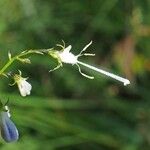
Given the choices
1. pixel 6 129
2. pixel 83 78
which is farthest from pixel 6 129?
pixel 83 78

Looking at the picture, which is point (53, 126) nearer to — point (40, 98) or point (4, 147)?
point (40, 98)


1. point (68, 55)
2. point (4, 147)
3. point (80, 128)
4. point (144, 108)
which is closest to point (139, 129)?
point (144, 108)

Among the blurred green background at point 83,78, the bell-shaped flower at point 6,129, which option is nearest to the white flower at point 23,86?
the bell-shaped flower at point 6,129

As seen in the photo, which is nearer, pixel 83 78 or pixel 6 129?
pixel 6 129

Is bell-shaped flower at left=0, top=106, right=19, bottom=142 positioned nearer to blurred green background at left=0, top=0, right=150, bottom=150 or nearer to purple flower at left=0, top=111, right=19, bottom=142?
purple flower at left=0, top=111, right=19, bottom=142

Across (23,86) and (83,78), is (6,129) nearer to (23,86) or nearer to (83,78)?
(23,86)

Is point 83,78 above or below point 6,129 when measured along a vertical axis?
above

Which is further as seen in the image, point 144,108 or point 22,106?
point 144,108

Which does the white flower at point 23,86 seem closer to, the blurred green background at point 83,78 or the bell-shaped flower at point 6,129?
the bell-shaped flower at point 6,129

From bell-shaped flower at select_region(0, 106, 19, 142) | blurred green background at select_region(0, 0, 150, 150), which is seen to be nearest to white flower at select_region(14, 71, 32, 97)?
bell-shaped flower at select_region(0, 106, 19, 142)
